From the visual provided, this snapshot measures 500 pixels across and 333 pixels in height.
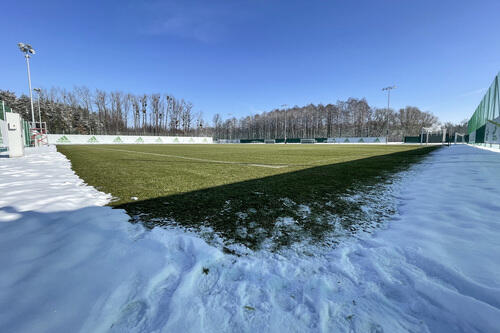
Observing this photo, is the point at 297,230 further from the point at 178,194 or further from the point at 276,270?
the point at 178,194

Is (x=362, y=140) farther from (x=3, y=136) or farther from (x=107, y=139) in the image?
(x=3, y=136)

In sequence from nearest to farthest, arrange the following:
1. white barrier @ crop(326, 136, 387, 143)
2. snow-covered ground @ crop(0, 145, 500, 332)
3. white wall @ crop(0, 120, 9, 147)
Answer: snow-covered ground @ crop(0, 145, 500, 332), white wall @ crop(0, 120, 9, 147), white barrier @ crop(326, 136, 387, 143)

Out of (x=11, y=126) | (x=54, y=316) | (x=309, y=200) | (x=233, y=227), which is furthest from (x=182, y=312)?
(x=11, y=126)

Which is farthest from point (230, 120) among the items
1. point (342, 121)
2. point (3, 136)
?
point (3, 136)

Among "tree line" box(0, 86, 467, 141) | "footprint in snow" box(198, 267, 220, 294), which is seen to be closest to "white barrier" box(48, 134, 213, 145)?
"tree line" box(0, 86, 467, 141)

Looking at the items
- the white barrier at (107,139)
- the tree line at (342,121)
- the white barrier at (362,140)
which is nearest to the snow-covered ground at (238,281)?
the white barrier at (107,139)

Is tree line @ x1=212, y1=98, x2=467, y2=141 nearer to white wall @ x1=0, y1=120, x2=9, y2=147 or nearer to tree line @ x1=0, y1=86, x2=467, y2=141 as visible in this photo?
tree line @ x1=0, y1=86, x2=467, y2=141

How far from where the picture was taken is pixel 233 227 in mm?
2502

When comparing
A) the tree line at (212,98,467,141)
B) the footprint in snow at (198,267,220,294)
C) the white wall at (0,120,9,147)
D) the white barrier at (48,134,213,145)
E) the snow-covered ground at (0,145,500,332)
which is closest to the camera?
the snow-covered ground at (0,145,500,332)

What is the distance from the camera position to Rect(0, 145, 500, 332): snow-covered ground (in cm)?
122

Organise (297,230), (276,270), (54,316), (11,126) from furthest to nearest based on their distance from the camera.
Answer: (11,126) → (297,230) → (276,270) → (54,316)

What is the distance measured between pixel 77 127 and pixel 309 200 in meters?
65.1

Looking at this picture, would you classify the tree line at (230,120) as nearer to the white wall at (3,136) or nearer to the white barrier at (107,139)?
the white barrier at (107,139)

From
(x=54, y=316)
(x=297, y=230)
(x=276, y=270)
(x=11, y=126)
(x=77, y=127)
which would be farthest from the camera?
(x=77, y=127)
